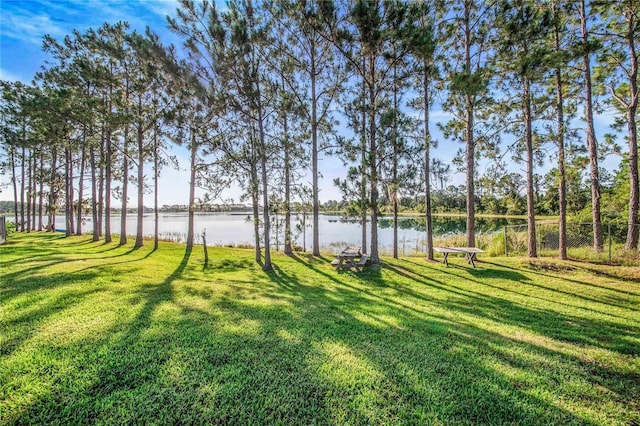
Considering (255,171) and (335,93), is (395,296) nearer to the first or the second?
(255,171)

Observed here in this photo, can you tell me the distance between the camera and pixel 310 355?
2928 millimetres

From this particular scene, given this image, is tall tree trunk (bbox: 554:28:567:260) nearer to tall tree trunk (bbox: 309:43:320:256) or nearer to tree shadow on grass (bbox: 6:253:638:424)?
tree shadow on grass (bbox: 6:253:638:424)

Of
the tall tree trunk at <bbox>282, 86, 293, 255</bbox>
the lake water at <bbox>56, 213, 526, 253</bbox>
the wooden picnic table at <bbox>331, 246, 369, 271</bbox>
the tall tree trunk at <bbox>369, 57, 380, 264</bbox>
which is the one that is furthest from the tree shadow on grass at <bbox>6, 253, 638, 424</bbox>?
the lake water at <bbox>56, 213, 526, 253</bbox>

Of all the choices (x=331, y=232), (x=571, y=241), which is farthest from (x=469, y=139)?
(x=331, y=232)

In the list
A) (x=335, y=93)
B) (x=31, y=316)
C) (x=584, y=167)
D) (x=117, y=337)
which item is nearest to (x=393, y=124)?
(x=335, y=93)

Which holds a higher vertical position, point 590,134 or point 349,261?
point 590,134

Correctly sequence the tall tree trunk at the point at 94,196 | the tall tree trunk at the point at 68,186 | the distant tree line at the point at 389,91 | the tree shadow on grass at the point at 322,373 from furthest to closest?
the tall tree trunk at the point at 68,186 → the tall tree trunk at the point at 94,196 → the distant tree line at the point at 389,91 → the tree shadow on grass at the point at 322,373

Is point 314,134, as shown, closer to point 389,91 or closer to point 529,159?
point 389,91

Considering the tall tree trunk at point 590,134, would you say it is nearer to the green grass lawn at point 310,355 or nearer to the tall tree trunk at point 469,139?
the tall tree trunk at point 469,139

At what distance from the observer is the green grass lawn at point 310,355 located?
6.89 feet

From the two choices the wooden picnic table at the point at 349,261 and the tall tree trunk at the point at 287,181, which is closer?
the wooden picnic table at the point at 349,261

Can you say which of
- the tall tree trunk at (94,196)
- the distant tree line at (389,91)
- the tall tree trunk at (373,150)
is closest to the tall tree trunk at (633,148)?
the distant tree line at (389,91)

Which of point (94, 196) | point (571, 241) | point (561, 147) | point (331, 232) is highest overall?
point (561, 147)

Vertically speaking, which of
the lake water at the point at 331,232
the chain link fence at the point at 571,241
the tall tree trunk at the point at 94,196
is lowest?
the lake water at the point at 331,232
